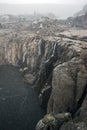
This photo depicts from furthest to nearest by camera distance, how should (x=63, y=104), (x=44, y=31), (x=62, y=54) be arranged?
(x=44, y=31) < (x=62, y=54) < (x=63, y=104)

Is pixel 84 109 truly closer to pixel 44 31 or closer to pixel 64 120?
pixel 64 120

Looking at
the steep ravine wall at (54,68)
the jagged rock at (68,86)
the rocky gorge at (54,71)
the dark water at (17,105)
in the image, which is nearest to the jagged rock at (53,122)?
the rocky gorge at (54,71)

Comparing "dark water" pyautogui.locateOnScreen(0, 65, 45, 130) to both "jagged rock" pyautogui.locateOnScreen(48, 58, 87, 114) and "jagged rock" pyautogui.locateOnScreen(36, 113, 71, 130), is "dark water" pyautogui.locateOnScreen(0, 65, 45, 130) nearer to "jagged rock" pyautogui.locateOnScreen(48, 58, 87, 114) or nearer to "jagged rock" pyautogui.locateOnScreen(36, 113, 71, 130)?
"jagged rock" pyautogui.locateOnScreen(48, 58, 87, 114)

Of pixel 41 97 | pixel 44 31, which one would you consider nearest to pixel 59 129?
pixel 41 97

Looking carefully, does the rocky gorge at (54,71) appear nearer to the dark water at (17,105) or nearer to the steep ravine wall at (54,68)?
the steep ravine wall at (54,68)

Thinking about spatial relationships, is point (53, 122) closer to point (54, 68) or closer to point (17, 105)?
point (17, 105)

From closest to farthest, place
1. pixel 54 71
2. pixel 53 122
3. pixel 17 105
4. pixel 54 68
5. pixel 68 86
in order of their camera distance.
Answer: pixel 53 122, pixel 68 86, pixel 54 71, pixel 17 105, pixel 54 68

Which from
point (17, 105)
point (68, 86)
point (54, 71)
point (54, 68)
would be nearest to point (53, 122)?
point (68, 86)
